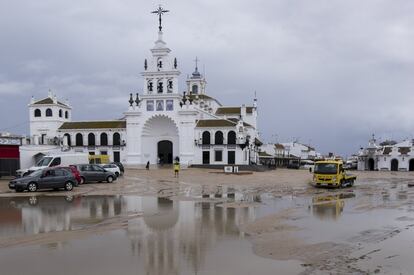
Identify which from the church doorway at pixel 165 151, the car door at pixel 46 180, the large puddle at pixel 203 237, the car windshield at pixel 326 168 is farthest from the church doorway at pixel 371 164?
the car door at pixel 46 180

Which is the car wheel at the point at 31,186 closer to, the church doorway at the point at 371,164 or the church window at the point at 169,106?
the church window at the point at 169,106

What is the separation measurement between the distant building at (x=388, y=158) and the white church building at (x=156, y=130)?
3070 cm

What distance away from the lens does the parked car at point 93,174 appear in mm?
30219

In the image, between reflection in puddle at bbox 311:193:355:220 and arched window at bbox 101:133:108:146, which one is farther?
arched window at bbox 101:133:108:146

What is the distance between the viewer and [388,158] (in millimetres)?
80062

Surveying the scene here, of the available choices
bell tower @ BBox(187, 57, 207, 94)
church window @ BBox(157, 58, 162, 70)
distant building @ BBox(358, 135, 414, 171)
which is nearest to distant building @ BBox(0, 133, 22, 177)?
church window @ BBox(157, 58, 162, 70)

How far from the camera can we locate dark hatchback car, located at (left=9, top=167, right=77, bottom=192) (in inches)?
953

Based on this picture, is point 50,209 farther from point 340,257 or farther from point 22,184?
point 340,257

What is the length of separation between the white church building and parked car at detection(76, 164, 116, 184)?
26.7m

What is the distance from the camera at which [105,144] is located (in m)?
61.7

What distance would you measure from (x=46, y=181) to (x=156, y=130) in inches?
1474

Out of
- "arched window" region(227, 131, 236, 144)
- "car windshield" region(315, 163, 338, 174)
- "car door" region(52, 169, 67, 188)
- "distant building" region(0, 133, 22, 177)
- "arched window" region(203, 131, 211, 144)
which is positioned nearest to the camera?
"car door" region(52, 169, 67, 188)

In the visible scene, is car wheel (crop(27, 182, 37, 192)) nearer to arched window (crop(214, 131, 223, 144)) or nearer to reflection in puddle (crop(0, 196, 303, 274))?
reflection in puddle (crop(0, 196, 303, 274))

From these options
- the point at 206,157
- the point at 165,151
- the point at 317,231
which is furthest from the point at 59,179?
the point at 165,151
